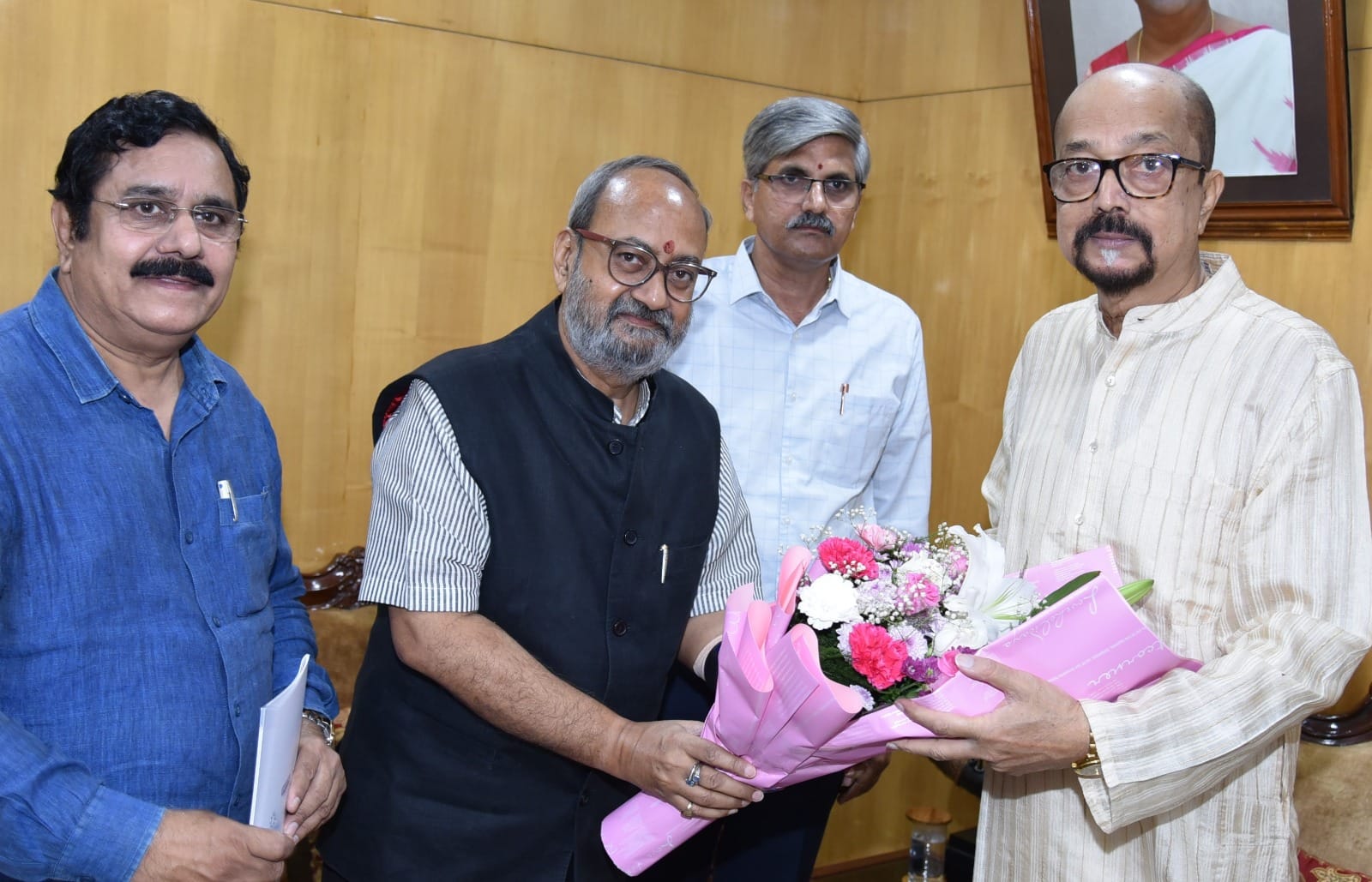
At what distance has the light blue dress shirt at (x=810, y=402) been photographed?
3.15 metres

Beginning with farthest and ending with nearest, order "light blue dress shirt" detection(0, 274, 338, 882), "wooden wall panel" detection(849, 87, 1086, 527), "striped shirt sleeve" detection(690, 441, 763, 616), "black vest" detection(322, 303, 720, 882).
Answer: "wooden wall panel" detection(849, 87, 1086, 527)
"striped shirt sleeve" detection(690, 441, 763, 616)
"black vest" detection(322, 303, 720, 882)
"light blue dress shirt" detection(0, 274, 338, 882)

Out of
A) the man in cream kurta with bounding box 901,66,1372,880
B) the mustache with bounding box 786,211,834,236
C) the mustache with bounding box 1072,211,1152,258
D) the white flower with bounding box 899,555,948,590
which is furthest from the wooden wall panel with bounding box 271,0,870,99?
the white flower with bounding box 899,555,948,590

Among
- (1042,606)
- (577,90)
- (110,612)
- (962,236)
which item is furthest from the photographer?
(962,236)

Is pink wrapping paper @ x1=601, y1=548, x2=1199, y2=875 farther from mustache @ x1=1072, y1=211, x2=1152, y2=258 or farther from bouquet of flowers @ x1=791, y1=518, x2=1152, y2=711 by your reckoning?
mustache @ x1=1072, y1=211, x2=1152, y2=258

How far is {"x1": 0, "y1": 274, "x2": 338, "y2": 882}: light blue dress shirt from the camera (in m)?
1.70

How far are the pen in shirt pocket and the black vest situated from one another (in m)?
0.32

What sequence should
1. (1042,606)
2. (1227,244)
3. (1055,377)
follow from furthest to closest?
(1227,244), (1055,377), (1042,606)

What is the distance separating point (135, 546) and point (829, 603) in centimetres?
104

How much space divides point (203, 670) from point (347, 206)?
99.9 inches

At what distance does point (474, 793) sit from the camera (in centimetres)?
213

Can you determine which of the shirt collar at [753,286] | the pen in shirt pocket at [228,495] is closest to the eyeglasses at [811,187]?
the shirt collar at [753,286]

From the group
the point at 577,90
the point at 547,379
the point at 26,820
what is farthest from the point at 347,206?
the point at 26,820

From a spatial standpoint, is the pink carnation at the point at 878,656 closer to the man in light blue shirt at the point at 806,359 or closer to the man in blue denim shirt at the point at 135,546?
the man in blue denim shirt at the point at 135,546

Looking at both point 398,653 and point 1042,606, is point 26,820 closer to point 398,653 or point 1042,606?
point 398,653
